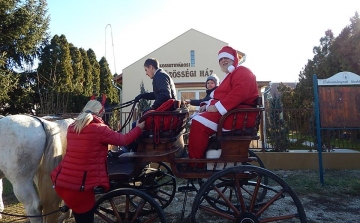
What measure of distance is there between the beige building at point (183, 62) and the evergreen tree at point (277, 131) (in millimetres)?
8795

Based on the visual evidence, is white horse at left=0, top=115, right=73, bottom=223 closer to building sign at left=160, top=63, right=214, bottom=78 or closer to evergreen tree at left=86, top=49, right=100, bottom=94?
building sign at left=160, top=63, right=214, bottom=78

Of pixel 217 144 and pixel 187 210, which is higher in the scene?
pixel 217 144

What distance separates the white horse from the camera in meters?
2.91

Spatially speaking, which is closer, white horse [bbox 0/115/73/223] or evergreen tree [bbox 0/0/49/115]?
white horse [bbox 0/115/73/223]

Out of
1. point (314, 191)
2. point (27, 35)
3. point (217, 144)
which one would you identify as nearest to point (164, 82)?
point (217, 144)

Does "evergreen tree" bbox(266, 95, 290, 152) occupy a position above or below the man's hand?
below

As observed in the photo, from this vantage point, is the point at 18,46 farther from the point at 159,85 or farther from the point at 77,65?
the point at 159,85

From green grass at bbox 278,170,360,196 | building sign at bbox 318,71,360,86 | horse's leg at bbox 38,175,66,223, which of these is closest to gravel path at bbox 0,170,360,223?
green grass at bbox 278,170,360,196

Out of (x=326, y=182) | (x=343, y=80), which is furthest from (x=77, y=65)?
(x=326, y=182)

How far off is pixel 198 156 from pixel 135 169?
694 millimetres

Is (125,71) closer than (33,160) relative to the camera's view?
No

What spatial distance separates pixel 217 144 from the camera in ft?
10.4

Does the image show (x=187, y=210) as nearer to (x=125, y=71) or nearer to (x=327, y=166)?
(x=327, y=166)

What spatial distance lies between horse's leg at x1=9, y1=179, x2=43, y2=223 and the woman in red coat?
0.48 metres
